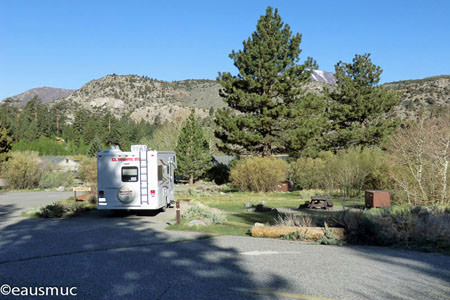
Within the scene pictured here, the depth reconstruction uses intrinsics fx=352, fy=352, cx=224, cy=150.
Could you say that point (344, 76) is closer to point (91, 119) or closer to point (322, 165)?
point (322, 165)

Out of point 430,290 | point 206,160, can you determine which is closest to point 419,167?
point 430,290

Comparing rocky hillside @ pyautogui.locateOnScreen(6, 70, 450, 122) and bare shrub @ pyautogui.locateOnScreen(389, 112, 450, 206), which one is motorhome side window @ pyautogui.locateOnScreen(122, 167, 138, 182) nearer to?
bare shrub @ pyautogui.locateOnScreen(389, 112, 450, 206)

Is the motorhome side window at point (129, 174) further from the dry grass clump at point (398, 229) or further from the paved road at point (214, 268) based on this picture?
the dry grass clump at point (398, 229)

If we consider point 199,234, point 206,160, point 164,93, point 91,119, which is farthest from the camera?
point 164,93

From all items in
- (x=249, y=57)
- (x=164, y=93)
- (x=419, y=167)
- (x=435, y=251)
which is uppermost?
(x=164, y=93)

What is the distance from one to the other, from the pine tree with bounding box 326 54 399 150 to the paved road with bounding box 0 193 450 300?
30428mm

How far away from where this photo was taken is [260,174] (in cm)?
2453

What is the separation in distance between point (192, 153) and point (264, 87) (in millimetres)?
11220

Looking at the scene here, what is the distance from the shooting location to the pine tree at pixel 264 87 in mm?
27438

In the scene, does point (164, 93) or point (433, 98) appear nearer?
point (433, 98)

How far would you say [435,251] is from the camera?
279 inches

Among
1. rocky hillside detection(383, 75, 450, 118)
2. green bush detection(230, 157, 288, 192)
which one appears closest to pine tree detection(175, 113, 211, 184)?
green bush detection(230, 157, 288, 192)

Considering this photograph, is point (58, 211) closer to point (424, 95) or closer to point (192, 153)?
point (192, 153)

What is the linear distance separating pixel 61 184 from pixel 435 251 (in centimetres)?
3214
